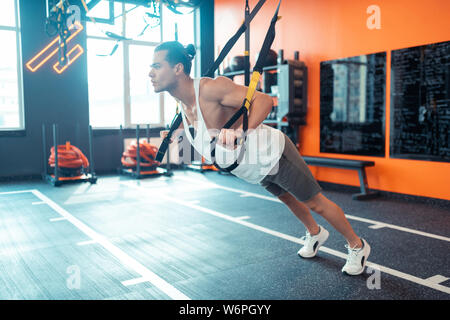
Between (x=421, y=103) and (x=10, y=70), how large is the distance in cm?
590

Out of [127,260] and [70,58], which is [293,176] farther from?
[70,58]

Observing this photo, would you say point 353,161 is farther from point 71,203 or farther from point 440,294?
point 71,203

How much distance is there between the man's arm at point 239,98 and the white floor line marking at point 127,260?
3.16ft

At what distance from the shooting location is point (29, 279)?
2.17m

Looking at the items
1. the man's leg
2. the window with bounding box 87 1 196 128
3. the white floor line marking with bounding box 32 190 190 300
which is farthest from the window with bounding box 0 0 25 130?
the man's leg

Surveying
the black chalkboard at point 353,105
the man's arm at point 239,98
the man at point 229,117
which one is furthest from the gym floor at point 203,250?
the man's arm at point 239,98

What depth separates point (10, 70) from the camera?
6.12 metres

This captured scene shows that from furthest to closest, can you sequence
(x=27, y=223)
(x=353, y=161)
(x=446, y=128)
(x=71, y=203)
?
1. (x=353, y=161)
2. (x=71, y=203)
3. (x=446, y=128)
4. (x=27, y=223)

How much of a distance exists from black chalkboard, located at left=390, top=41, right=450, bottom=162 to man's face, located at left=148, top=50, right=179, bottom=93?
3246 millimetres

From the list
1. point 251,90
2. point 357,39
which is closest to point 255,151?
point 251,90

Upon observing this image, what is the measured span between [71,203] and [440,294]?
12.0 ft

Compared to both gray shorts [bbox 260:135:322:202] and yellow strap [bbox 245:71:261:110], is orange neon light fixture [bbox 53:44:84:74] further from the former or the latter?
yellow strap [bbox 245:71:261:110]

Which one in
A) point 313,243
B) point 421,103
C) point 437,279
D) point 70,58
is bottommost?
point 437,279
